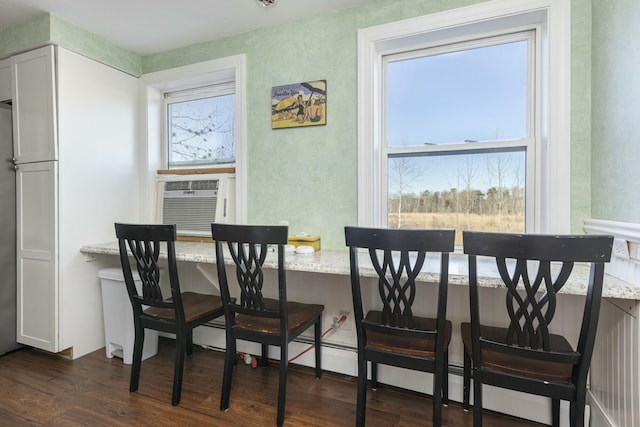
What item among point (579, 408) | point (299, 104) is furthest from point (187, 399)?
point (299, 104)

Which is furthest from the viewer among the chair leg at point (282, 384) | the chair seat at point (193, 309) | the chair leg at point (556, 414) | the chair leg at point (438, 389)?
the chair seat at point (193, 309)

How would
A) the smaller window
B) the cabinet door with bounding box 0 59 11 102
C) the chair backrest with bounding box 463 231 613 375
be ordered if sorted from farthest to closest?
the smaller window, the cabinet door with bounding box 0 59 11 102, the chair backrest with bounding box 463 231 613 375

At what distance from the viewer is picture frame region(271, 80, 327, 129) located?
7.26 ft

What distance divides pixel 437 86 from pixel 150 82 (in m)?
2.33

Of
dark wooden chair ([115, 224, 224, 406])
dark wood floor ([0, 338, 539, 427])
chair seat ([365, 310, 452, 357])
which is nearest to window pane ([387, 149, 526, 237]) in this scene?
chair seat ([365, 310, 452, 357])

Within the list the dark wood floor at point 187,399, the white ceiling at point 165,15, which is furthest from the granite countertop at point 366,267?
the white ceiling at point 165,15

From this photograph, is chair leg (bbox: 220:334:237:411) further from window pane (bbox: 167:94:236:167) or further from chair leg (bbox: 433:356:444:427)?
window pane (bbox: 167:94:236:167)

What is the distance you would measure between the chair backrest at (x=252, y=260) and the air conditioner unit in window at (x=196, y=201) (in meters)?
0.91

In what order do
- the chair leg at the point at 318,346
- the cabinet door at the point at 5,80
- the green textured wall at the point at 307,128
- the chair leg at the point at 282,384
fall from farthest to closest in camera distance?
the cabinet door at the point at 5,80 → the green textured wall at the point at 307,128 → the chair leg at the point at 318,346 → the chair leg at the point at 282,384

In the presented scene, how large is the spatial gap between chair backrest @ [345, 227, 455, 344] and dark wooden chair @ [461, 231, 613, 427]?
0.35 feet

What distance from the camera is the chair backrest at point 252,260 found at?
1.54 metres

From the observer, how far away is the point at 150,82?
9.05ft

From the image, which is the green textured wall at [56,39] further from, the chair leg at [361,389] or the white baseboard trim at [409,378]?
the chair leg at [361,389]

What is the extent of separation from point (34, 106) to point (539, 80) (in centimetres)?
331
